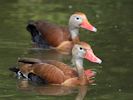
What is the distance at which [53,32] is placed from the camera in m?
18.2

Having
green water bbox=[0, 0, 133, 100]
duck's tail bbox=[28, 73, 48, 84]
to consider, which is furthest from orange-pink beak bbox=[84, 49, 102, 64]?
duck's tail bbox=[28, 73, 48, 84]

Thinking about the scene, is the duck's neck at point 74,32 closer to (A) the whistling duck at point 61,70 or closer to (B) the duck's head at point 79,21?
(B) the duck's head at point 79,21

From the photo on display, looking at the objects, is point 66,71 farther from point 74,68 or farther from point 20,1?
point 20,1

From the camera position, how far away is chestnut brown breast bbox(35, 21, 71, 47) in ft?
59.8

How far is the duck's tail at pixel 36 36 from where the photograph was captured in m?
18.4

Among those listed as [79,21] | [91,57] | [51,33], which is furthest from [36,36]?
[91,57]

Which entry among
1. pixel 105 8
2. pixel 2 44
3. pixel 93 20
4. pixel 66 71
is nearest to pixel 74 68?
pixel 66 71

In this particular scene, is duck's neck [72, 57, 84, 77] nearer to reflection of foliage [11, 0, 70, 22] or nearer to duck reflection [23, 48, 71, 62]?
duck reflection [23, 48, 71, 62]

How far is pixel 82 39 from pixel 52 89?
469 centimetres

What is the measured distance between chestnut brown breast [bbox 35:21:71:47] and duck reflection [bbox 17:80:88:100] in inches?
147

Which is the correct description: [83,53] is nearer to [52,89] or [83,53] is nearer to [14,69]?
[52,89]

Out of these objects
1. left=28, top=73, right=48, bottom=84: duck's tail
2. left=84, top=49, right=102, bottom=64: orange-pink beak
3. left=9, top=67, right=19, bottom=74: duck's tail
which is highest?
left=84, top=49, right=102, bottom=64: orange-pink beak

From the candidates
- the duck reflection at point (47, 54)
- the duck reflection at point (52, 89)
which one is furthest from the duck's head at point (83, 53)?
the duck reflection at point (47, 54)

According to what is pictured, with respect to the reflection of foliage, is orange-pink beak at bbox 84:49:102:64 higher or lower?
lower
